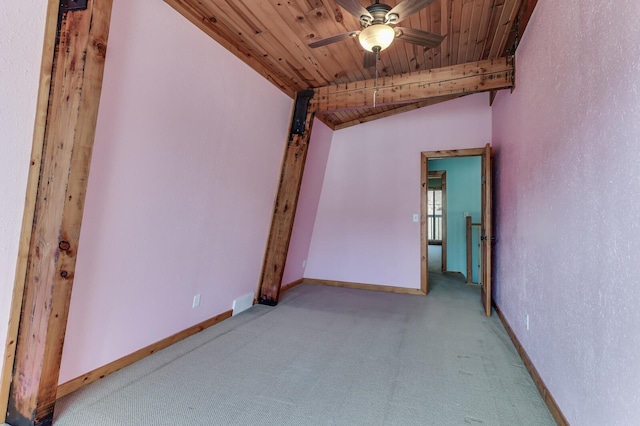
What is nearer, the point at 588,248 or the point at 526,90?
the point at 588,248

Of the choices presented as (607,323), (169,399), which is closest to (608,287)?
(607,323)

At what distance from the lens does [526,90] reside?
8.41ft

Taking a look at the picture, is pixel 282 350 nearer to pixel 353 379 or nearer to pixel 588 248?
pixel 353 379

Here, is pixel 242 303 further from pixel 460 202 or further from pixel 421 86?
pixel 460 202

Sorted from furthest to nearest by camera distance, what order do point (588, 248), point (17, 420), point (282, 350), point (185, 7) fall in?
point (282, 350) → point (185, 7) → point (17, 420) → point (588, 248)

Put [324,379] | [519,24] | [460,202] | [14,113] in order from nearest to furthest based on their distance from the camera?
[14,113], [324,379], [519,24], [460,202]

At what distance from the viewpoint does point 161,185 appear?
2.27 meters

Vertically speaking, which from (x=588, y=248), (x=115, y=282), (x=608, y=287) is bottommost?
(x=115, y=282)

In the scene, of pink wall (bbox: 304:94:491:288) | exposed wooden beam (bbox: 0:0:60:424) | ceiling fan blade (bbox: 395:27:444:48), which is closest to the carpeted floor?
exposed wooden beam (bbox: 0:0:60:424)

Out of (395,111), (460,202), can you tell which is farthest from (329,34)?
(460,202)

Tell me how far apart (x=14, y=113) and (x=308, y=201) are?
360 cm

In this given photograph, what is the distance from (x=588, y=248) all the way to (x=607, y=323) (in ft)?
1.15

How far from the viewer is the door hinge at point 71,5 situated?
1.53 meters

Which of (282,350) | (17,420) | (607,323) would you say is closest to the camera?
(607,323)
